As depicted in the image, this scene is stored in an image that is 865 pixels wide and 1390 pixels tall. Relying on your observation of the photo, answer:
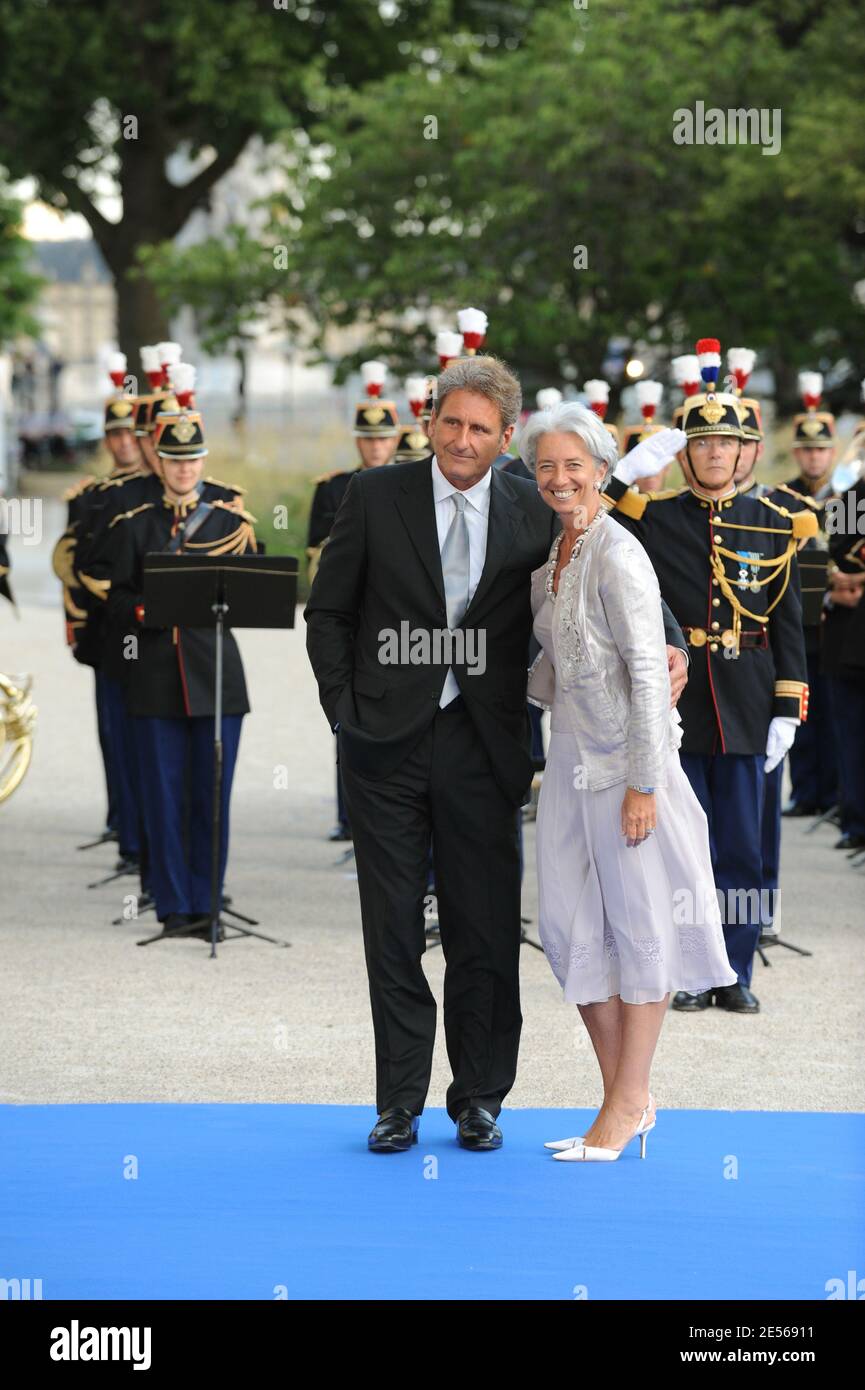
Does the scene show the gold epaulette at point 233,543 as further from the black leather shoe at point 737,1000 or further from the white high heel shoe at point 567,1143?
the white high heel shoe at point 567,1143

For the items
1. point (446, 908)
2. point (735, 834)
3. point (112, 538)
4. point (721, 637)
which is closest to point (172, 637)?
point (112, 538)

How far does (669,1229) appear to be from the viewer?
543 cm

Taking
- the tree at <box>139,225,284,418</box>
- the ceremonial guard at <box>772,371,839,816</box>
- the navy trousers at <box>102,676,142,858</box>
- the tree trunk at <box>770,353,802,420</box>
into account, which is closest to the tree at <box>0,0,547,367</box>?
the tree at <box>139,225,284,418</box>

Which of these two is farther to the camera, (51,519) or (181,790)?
(51,519)

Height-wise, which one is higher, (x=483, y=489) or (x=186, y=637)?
(x=483, y=489)

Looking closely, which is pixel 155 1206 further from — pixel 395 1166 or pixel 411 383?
pixel 411 383

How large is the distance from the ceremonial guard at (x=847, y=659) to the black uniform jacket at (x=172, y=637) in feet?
12.1

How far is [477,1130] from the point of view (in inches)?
241

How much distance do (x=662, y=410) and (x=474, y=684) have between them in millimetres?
22094

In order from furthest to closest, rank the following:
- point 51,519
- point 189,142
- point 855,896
Answer: point 51,519 → point 189,142 → point 855,896

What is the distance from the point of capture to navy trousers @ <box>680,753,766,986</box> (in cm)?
823

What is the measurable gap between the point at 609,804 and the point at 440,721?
1.61 ft

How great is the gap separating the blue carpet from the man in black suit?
31cm

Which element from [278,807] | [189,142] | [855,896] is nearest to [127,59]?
[189,142]
